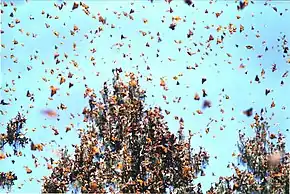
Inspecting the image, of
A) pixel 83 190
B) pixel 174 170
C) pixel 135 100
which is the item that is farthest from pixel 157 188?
pixel 135 100

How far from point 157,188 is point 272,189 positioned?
6.87 m

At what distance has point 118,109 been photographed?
35000 mm

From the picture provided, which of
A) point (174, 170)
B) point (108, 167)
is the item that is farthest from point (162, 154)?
point (108, 167)

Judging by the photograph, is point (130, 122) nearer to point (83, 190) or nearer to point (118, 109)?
point (118, 109)

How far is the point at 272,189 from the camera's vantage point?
31.2 metres

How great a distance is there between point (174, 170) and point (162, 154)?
4.17ft

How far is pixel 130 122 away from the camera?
3403cm

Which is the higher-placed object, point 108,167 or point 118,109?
point 118,109

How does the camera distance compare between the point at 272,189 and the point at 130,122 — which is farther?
the point at 130,122

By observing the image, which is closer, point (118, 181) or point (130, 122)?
point (118, 181)

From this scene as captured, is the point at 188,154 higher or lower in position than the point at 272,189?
higher

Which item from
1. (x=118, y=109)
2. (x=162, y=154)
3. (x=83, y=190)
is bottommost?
(x=83, y=190)

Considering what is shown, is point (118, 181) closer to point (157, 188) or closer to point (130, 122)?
point (157, 188)

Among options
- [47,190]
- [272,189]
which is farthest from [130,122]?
[272,189]
